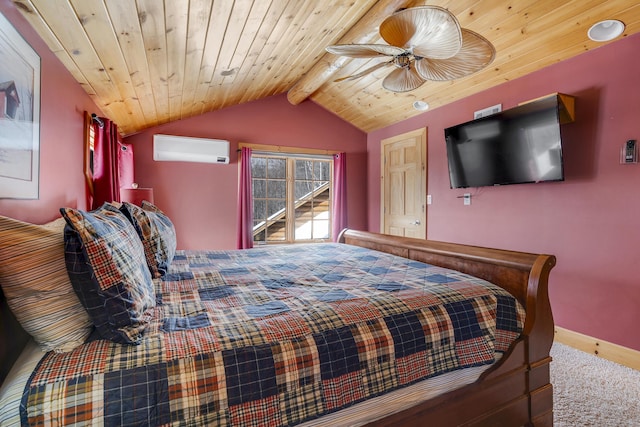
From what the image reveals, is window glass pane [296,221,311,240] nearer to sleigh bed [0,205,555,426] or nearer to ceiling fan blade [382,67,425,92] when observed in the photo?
ceiling fan blade [382,67,425,92]

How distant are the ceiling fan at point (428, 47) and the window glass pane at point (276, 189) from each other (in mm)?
2739

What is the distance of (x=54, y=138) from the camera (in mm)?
1859

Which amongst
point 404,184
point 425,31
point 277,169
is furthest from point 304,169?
point 425,31

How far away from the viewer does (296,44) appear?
2.88m

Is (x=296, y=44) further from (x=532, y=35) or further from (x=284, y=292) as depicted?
(x=284, y=292)

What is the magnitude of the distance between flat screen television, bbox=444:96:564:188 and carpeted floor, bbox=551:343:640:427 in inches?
56.5

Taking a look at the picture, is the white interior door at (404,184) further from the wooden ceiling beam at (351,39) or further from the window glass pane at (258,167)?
the window glass pane at (258,167)

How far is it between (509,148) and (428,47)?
5.35ft

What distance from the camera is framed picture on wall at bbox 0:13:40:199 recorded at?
1301 mm

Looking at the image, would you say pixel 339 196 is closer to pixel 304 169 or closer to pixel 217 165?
pixel 304 169

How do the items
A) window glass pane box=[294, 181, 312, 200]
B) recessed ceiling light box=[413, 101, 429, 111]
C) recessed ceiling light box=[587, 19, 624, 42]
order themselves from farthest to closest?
window glass pane box=[294, 181, 312, 200] < recessed ceiling light box=[413, 101, 429, 111] < recessed ceiling light box=[587, 19, 624, 42]

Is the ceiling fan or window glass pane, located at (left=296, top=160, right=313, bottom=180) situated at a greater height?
the ceiling fan

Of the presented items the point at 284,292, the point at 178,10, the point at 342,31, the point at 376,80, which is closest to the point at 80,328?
→ the point at 284,292

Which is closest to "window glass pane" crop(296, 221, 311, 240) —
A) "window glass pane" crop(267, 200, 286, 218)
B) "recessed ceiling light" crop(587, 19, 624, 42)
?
"window glass pane" crop(267, 200, 286, 218)
